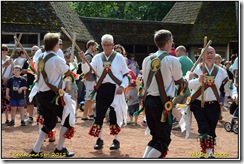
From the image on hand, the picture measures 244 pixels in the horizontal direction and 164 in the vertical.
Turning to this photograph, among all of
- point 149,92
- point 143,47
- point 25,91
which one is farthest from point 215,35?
point 149,92

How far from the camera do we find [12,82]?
32.4 feet

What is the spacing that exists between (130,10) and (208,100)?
107ft

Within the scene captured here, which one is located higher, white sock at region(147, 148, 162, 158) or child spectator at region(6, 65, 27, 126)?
child spectator at region(6, 65, 27, 126)

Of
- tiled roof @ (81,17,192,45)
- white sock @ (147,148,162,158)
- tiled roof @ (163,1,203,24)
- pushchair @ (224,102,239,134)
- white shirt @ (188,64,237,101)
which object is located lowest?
pushchair @ (224,102,239,134)

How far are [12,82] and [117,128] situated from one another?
3.36 meters

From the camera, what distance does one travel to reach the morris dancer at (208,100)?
648 cm

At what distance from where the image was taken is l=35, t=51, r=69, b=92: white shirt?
6440 millimetres

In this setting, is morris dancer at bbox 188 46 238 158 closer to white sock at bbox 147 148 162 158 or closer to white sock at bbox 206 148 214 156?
white sock at bbox 206 148 214 156

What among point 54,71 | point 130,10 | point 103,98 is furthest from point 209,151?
point 130,10

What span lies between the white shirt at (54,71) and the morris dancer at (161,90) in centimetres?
139

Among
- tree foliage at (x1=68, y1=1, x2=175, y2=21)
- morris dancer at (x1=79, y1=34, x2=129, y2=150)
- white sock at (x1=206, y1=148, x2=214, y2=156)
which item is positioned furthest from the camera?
tree foliage at (x1=68, y1=1, x2=175, y2=21)

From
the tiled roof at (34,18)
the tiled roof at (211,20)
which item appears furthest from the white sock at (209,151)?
the tiled roof at (211,20)

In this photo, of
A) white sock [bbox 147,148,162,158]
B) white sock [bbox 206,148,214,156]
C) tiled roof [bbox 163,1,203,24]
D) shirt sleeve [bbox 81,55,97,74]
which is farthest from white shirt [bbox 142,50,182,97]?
tiled roof [bbox 163,1,203,24]

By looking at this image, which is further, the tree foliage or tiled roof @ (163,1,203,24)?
the tree foliage
